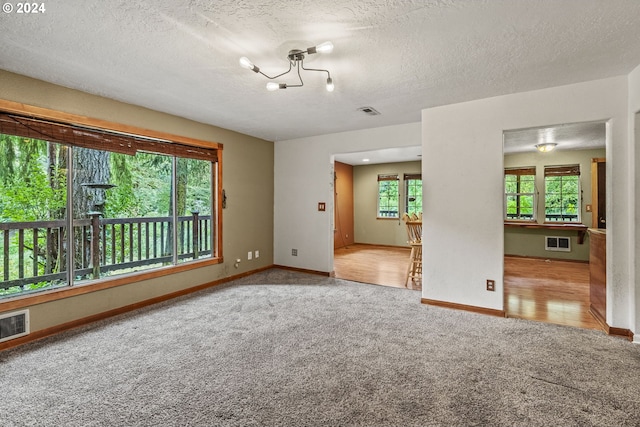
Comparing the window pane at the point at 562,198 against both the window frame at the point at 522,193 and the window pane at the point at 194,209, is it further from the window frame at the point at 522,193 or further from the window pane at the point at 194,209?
the window pane at the point at 194,209

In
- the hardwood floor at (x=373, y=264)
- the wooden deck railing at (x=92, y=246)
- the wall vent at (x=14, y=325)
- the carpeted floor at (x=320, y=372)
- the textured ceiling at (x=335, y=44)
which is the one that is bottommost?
the carpeted floor at (x=320, y=372)

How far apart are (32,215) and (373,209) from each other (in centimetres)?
717

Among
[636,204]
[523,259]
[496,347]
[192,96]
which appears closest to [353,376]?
[496,347]

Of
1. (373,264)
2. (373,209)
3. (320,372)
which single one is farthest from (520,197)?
(320,372)

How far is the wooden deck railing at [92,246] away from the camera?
2859 mm

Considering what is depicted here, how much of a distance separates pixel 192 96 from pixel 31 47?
126cm

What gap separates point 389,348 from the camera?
2.46 metres

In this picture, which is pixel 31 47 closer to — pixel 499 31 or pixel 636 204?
pixel 499 31

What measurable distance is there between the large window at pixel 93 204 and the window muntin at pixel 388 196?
17.1 feet

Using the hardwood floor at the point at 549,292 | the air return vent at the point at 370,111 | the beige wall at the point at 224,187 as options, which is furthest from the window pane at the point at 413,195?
the air return vent at the point at 370,111

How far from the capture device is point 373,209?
8570 millimetres

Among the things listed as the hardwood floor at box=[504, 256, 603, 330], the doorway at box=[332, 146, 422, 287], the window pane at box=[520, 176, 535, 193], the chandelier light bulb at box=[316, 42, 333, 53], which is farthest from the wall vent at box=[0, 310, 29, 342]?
the window pane at box=[520, 176, 535, 193]

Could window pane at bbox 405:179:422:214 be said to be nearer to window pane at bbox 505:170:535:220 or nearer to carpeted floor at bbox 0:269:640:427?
window pane at bbox 505:170:535:220

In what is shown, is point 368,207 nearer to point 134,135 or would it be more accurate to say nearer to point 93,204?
point 134,135
